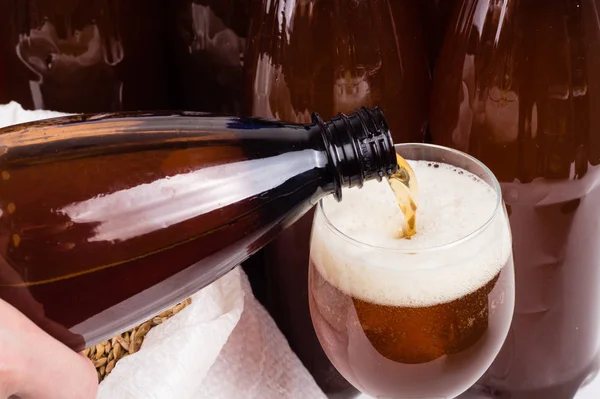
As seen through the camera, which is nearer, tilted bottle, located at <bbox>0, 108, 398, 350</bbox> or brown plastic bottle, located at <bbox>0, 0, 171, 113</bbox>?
tilted bottle, located at <bbox>0, 108, 398, 350</bbox>

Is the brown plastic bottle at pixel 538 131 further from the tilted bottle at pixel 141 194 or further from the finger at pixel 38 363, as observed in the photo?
the finger at pixel 38 363

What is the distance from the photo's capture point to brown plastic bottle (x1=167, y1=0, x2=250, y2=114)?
2.72ft

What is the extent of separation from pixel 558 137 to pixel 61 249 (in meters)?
0.41

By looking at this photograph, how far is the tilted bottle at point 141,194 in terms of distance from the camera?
49cm

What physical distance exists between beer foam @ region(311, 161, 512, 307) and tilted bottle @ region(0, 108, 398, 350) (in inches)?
2.0

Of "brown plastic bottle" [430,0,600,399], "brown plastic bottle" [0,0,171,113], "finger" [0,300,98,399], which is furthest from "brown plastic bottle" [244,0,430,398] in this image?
Result: "finger" [0,300,98,399]

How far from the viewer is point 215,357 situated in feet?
2.31

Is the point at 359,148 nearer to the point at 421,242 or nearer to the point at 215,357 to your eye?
the point at 421,242

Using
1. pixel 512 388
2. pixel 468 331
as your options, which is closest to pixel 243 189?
pixel 468 331

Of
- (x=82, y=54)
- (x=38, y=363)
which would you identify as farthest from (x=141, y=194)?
(x=82, y=54)

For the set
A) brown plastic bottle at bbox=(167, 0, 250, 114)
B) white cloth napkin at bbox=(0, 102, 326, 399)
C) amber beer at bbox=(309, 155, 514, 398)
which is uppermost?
brown plastic bottle at bbox=(167, 0, 250, 114)

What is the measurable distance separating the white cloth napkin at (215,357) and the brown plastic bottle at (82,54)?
1.6 inches

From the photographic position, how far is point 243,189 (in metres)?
0.52

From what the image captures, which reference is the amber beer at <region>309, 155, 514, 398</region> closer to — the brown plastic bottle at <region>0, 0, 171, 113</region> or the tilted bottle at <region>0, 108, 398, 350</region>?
the tilted bottle at <region>0, 108, 398, 350</region>
